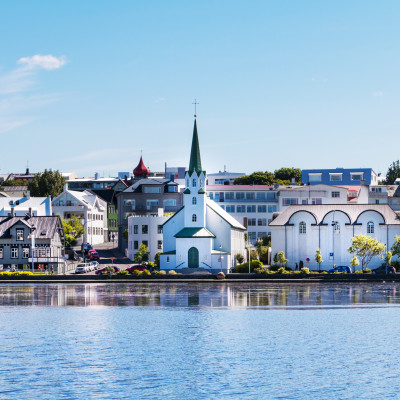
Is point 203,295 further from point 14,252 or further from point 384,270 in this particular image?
point 14,252

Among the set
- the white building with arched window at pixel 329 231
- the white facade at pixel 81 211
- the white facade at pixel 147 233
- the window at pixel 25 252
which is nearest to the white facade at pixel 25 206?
the white facade at pixel 81 211

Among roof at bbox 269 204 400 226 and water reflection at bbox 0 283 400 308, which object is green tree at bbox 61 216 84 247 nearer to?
water reflection at bbox 0 283 400 308

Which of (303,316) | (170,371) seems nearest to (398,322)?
(303,316)

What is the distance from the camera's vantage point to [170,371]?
4309 cm

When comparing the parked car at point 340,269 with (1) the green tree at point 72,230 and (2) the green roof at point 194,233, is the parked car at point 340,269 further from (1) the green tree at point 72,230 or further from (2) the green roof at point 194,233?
(1) the green tree at point 72,230

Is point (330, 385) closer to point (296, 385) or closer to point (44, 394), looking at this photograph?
point (296, 385)

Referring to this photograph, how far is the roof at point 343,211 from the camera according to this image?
118 m

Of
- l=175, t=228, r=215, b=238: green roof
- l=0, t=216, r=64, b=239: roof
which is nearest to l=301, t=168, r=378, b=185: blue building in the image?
l=175, t=228, r=215, b=238: green roof

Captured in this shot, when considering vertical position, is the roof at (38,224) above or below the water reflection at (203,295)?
above

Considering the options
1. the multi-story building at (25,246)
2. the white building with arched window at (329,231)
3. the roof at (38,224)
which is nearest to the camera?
the white building with arched window at (329,231)

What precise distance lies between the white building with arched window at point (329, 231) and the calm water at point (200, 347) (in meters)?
30.0

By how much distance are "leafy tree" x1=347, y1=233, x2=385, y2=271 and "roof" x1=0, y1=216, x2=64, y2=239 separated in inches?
1684

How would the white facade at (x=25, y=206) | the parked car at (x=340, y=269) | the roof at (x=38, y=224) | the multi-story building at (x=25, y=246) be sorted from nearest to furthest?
1. the parked car at (x=340, y=269)
2. the multi-story building at (x=25, y=246)
3. the roof at (x=38, y=224)
4. the white facade at (x=25, y=206)

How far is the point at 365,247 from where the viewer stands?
112375 mm
